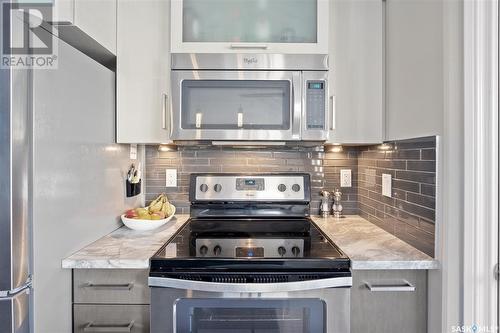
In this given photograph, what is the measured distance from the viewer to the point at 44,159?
1.06 metres

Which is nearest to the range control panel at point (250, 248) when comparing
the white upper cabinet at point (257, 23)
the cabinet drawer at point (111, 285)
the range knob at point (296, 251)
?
the range knob at point (296, 251)

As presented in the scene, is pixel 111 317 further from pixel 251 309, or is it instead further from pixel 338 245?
pixel 338 245

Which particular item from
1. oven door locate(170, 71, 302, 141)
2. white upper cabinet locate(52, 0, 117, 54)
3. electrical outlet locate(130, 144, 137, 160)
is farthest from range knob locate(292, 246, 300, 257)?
white upper cabinet locate(52, 0, 117, 54)

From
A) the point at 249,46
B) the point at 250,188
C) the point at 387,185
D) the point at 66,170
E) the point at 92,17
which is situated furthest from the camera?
the point at 250,188

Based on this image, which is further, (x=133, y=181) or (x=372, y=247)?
(x=133, y=181)

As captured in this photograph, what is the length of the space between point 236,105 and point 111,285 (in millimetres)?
947

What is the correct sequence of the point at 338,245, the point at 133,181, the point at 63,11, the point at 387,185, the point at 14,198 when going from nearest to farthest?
1. the point at 14,198
2. the point at 63,11
3. the point at 338,245
4. the point at 387,185
5. the point at 133,181

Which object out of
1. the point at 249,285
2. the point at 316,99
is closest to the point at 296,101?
the point at 316,99

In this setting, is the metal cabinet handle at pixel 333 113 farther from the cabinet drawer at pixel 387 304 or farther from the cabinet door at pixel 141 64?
the cabinet door at pixel 141 64

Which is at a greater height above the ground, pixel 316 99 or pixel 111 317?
pixel 316 99

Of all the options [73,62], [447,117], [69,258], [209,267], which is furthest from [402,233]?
[73,62]

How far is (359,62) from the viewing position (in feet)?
5.30

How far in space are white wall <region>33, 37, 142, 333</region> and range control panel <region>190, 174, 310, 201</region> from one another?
1.80 feet

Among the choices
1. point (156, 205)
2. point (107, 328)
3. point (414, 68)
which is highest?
point (414, 68)
